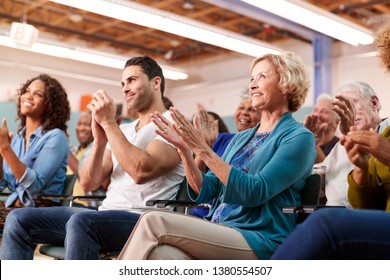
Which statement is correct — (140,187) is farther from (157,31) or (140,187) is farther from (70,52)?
(157,31)

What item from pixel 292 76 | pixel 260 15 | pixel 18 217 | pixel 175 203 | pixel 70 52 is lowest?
pixel 18 217

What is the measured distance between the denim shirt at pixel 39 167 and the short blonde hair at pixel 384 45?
1.75 m

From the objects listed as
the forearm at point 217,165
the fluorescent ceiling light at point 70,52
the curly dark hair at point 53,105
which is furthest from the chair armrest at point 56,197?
the fluorescent ceiling light at point 70,52

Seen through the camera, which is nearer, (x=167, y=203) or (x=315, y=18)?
(x=167, y=203)

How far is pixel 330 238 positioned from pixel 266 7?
4.21m

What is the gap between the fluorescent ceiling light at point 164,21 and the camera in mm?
4949

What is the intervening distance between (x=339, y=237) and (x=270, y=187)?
561mm

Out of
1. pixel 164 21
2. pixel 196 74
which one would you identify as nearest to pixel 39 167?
pixel 164 21

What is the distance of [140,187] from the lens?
220cm

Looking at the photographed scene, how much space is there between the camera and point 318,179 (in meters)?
1.83

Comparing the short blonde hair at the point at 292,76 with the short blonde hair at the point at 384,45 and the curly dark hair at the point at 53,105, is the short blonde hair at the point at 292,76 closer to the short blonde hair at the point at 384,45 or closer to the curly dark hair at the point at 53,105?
the short blonde hair at the point at 384,45

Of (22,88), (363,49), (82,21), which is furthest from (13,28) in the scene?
(363,49)

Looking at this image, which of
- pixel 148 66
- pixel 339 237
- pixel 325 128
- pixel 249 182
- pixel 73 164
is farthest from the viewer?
pixel 73 164
